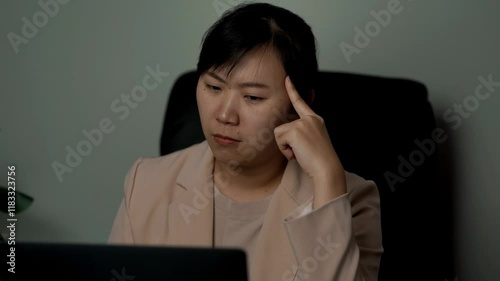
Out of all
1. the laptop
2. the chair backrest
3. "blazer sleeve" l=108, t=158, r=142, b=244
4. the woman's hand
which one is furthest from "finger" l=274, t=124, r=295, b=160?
the laptop

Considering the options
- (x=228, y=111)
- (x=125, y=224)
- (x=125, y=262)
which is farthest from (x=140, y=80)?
(x=125, y=262)

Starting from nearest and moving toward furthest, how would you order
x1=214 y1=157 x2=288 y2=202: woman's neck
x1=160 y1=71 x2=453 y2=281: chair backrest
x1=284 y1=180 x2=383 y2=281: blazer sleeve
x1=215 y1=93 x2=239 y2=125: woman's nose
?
x1=284 y1=180 x2=383 y2=281: blazer sleeve
x1=215 y1=93 x2=239 y2=125: woman's nose
x1=214 y1=157 x2=288 y2=202: woman's neck
x1=160 y1=71 x2=453 y2=281: chair backrest

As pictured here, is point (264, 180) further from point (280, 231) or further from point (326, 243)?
point (326, 243)

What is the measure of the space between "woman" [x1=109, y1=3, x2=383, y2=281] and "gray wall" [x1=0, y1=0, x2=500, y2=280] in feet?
1.58

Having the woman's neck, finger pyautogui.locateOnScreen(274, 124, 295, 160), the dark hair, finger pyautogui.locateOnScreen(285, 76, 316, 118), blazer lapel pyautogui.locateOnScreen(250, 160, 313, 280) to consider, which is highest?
the dark hair

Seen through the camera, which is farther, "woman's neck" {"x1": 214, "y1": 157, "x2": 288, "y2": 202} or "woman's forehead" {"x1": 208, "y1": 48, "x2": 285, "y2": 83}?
"woman's neck" {"x1": 214, "y1": 157, "x2": 288, "y2": 202}

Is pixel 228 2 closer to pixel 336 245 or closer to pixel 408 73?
pixel 408 73

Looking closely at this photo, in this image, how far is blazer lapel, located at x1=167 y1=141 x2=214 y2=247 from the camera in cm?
151

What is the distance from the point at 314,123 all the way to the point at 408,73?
0.61 m

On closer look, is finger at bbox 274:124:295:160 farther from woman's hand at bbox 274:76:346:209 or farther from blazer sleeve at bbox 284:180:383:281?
blazer sleeve at bbox 284:180:383:281

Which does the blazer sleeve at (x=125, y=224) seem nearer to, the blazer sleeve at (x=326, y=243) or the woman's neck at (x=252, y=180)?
the woman's neck at (x=252, y=180)

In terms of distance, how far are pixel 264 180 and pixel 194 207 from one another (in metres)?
0.16

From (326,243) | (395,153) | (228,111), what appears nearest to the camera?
(326,243)

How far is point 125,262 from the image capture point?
85 cm
